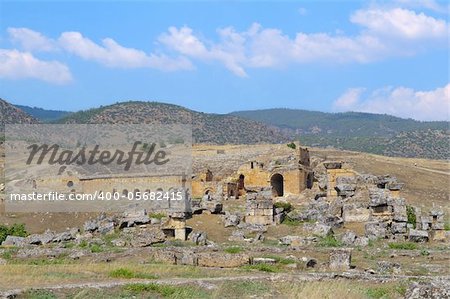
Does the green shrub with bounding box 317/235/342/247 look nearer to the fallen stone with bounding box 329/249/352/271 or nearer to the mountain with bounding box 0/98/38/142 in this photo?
the fallen stone with bounding box 329/249/352/271

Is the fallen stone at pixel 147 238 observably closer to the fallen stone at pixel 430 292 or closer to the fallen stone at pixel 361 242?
the fallen stone at pixel 361 242

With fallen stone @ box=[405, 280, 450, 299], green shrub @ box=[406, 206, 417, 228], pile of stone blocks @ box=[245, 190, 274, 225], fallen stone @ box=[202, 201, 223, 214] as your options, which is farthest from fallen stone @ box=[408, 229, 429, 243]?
fallen stone @ box=[405, 280, 450, 299]

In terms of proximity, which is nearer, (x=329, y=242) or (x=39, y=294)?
(x=39, y=294)

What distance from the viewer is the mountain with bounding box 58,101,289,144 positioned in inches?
5369

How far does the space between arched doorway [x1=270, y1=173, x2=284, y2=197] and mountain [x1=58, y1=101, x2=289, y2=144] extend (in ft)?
277

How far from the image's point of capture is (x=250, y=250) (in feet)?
65.9

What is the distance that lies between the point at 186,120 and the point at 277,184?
100426mm

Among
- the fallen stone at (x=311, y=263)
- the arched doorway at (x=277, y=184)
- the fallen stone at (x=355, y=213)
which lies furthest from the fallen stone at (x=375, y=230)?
the arched doorway at (x=277, y=184)

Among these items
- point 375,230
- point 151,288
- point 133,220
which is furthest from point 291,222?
point 151,288

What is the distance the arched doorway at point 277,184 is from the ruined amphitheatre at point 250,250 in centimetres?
436

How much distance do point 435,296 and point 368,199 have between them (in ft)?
66.2

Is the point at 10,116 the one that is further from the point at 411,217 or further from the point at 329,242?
the point at 329,242

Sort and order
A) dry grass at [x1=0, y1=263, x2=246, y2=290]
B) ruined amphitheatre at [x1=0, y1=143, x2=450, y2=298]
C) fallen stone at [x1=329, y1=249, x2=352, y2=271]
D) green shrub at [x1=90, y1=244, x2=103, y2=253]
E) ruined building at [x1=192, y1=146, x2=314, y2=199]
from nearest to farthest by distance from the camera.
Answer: ruined amphitheatre at [x1=0, y1=143, x2=450, y2=298] < dry grass at [x1=0, y1=263, x2=246, y2=290] < fallen stone at [x1=329, y1=249, x2=352, y2=271] < green shrub at [x1=90, y1=244, x2=103, y2=253] < ruined building at [x1=192, y1=146, x2=314, y2=199]

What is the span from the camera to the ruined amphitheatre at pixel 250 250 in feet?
40.4
